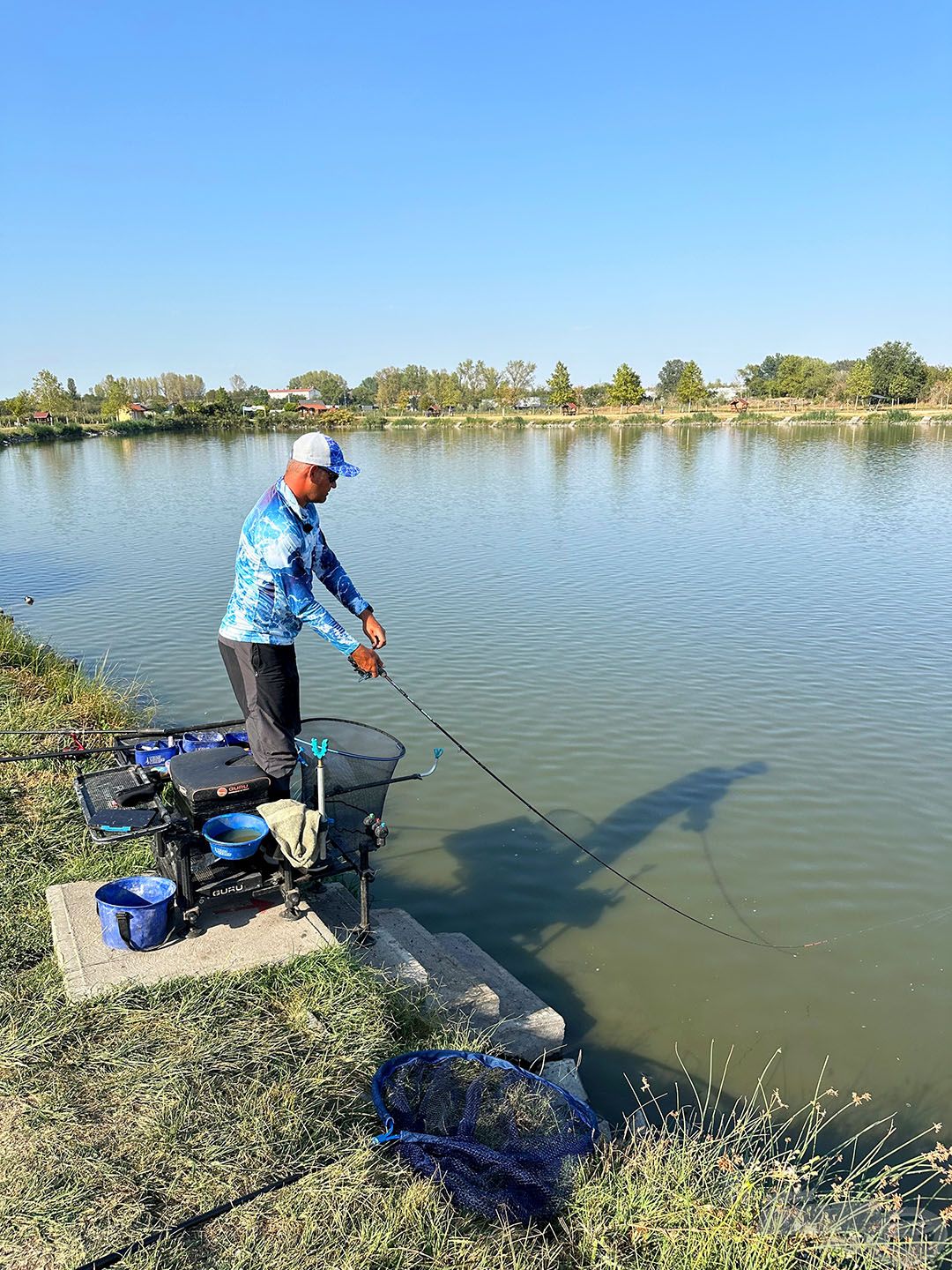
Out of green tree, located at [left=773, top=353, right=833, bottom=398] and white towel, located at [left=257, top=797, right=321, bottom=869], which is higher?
green tree, located at [left=773, top=353, right=833, bottom=398]

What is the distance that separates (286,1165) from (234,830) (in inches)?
62.4

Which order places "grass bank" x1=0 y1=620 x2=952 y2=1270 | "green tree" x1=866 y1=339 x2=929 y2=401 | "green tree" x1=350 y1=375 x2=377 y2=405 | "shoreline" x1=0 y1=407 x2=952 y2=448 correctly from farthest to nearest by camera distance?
"green tree" x1=350 y1=375 x2=377 y2=405 < "green tree" x1=866 y1=339 x2=929 y2=401 < "shoreline" x1=0 y1=407 x2=952 y2=448 < "grass bank" x1=0 y1=620 x2=952 y2=1270

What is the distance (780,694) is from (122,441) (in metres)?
59.5

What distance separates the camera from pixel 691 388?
85875 mm

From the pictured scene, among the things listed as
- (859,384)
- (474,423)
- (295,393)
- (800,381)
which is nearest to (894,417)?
(859,384)

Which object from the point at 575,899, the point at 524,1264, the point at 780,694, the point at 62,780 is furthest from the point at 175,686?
the point at 524,1264

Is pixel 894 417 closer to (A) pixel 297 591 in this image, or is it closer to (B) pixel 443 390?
(B) pixel 443 390

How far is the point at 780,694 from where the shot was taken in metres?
9.05

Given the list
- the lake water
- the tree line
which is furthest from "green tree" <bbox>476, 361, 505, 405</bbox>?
the lake water

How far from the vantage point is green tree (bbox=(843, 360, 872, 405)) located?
3263 inches

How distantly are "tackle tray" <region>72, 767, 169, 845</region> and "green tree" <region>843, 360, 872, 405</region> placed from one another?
9119cm

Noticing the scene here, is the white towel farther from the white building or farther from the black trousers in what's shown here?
the white building

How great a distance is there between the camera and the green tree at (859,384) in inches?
3263

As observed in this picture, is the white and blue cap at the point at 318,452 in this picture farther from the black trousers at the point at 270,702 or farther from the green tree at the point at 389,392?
the green tree at the point at 389,392
